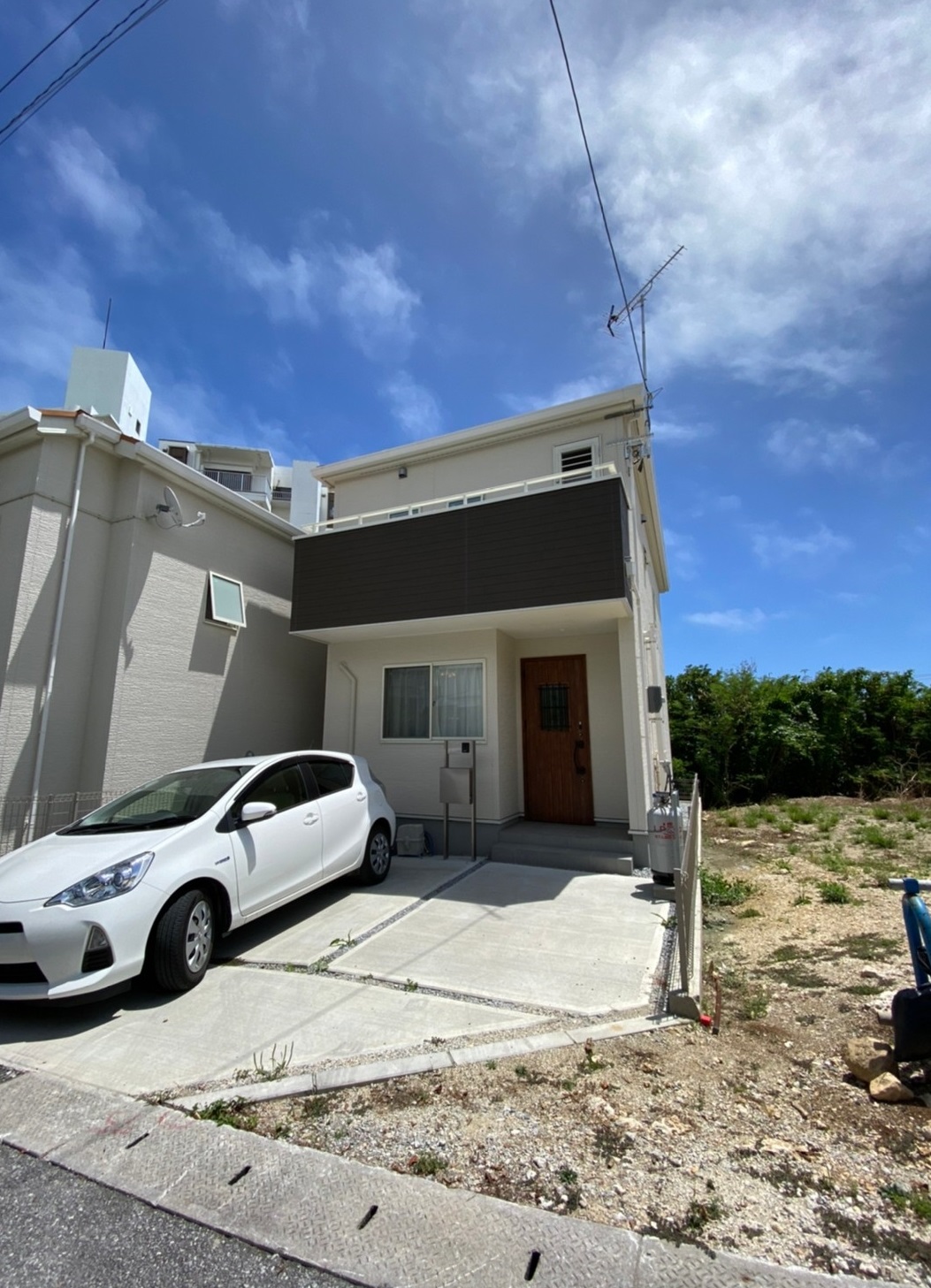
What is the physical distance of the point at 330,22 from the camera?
4.89 meters

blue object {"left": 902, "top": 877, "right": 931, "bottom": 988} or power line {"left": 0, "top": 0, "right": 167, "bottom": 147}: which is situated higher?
power line {"left": 0, "top": 0, "right": 167, "bottom": 147}

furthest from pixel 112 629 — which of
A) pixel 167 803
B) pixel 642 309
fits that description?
pixel 642 309

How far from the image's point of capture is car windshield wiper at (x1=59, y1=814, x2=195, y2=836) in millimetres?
4228

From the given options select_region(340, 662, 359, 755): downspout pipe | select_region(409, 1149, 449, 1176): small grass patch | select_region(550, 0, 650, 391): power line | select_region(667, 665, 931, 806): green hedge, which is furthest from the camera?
select_region(667, 665, 931, 806): green hedge

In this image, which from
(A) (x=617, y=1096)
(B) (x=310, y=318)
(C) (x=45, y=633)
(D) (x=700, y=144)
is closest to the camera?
(A) (x=617, y=1096)

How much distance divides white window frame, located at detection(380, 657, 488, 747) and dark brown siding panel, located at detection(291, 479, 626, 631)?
3.39 ft

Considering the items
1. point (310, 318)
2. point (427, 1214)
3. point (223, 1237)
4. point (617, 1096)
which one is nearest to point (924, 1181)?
point (617, 1096)

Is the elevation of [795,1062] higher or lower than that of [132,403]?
lower

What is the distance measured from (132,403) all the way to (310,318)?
14366 mm

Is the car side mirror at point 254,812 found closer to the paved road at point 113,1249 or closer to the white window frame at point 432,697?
the paved road at point 113,1249

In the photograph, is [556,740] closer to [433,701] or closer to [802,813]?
[433,701]

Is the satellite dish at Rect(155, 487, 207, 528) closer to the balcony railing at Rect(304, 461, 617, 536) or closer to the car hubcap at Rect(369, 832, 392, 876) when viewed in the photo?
the balcony railing at Rect(304, 461, 617, 536)

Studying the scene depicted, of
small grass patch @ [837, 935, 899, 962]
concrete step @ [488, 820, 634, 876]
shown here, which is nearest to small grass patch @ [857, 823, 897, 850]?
concrete step @ [488, 820, 634, 876]

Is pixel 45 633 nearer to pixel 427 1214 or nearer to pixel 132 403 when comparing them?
pixel 427 1214
